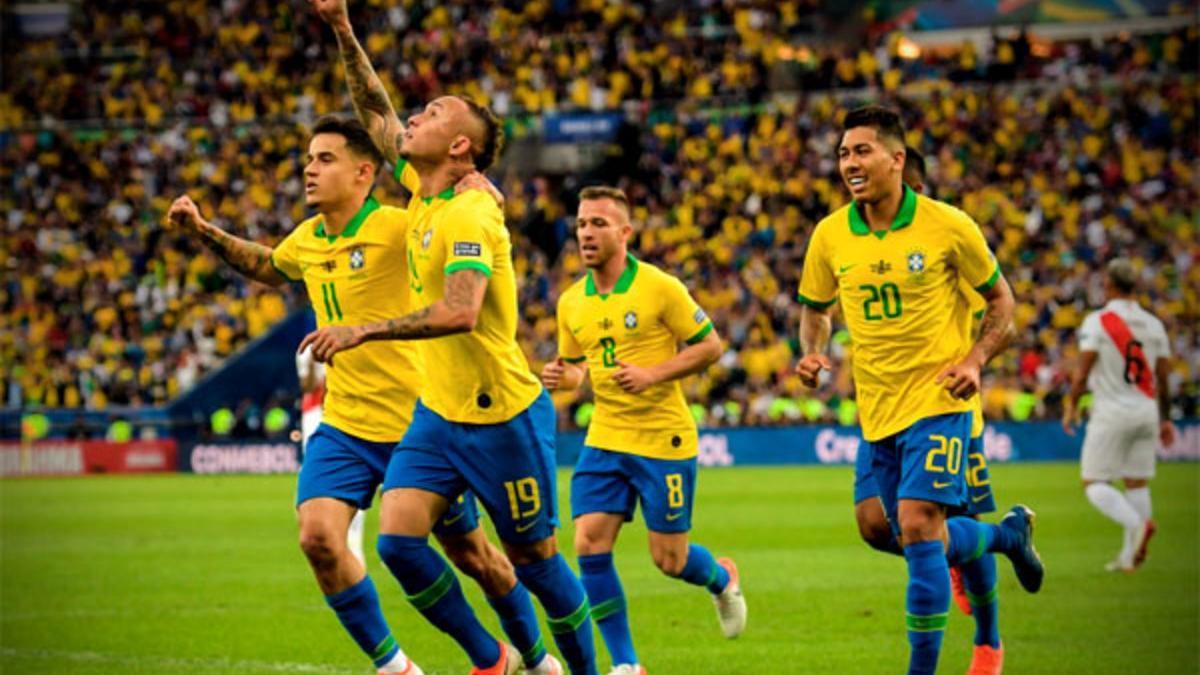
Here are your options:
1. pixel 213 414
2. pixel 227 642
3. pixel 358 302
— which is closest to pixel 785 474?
pixel 213 414

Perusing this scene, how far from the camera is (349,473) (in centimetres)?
803

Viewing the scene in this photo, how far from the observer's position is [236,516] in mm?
22531

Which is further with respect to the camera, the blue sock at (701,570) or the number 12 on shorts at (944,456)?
the blue sock at (701,570)

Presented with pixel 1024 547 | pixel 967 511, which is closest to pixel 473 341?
pixel 967 511

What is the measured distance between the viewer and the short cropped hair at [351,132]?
8.43 metres

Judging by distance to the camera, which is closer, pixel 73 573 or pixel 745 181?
pixel 73 573

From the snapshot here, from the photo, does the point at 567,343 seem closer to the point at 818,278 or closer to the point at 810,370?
the point at 818,278

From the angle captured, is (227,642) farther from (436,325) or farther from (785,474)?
(785,474)

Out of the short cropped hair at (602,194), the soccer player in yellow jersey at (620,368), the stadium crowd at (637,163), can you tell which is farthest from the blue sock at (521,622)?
the stadium crowd at (637,163)

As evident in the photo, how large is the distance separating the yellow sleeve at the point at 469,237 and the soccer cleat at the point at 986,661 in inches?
128

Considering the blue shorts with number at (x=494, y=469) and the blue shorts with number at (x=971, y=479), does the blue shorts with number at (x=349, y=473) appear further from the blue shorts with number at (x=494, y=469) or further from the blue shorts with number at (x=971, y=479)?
the blue shorts with number at (x=971, y=479)

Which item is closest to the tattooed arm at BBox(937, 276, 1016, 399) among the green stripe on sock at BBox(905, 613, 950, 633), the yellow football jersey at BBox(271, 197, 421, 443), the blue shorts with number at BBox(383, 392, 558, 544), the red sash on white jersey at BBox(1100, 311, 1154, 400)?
the green stripe on sock at BBox(905, 613, 950, 633)

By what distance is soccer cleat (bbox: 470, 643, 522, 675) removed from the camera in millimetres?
7980

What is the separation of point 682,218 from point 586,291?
89.5 feet
